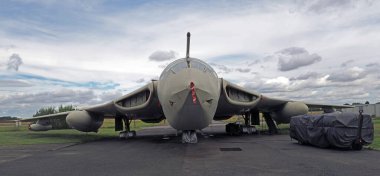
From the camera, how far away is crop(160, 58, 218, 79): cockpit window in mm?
14827

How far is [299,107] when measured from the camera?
70.7 ft

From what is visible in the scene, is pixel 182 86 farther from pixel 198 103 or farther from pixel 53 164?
pixel 53 164

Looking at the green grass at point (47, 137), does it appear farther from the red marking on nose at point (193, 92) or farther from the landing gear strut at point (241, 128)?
the red marking on nose at point (193, 92)

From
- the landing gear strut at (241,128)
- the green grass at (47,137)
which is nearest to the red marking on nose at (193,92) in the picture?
the green grass at (47,137)

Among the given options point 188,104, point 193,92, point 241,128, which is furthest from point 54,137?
point 193,92

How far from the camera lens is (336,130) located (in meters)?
13.1

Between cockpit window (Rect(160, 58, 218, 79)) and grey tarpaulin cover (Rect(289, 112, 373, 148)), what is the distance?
180 inches

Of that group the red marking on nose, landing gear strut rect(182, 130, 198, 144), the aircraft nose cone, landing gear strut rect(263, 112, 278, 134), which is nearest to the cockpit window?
the aircraft nose cone

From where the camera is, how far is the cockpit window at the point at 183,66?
48.6 feet

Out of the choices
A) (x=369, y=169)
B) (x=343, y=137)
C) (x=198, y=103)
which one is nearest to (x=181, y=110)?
(x=198, y=103)

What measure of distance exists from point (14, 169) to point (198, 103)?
6.23 m

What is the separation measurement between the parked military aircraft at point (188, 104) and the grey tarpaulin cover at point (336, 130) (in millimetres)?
3931

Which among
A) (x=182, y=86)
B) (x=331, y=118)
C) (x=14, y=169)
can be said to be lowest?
(x=14, y=169)

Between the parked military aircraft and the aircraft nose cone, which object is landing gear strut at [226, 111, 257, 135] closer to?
the parked military aircraft
